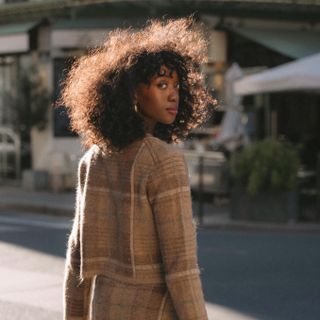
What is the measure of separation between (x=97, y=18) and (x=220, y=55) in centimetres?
279

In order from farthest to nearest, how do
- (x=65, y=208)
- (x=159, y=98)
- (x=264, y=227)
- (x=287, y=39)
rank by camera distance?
(x=287, y=39), (x=65, y=208), (x=264, y=227), (x=159, y=98)

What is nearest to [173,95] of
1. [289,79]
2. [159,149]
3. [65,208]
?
[159,149]

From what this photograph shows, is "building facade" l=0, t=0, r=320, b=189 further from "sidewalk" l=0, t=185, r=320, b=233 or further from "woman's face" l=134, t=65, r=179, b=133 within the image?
"woman's face" l=134, t=65, r=179, b=133

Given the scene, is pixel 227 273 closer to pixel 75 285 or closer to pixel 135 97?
pixel 75 285

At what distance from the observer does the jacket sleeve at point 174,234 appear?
2.69 metres

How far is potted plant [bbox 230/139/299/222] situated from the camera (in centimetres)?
1341

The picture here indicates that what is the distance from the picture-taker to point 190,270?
2.71 meters

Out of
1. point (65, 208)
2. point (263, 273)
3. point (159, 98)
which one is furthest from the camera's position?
point (65, 208)

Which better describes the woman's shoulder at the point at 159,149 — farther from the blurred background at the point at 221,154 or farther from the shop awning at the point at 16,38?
the shop awning at the point at 16,38

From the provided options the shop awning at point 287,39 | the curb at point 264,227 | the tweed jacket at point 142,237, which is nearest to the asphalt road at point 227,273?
the curb at point 264,227

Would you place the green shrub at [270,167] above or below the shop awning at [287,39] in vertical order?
below

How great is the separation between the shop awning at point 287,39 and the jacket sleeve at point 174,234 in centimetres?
1597

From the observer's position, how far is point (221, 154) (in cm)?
1672

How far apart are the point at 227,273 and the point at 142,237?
6340mm
